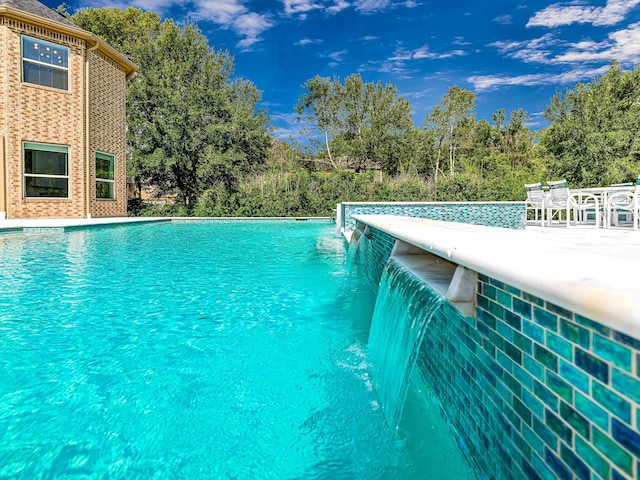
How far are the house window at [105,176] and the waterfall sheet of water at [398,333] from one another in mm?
15216

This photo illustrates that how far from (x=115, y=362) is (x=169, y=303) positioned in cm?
151

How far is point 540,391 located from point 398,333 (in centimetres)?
123

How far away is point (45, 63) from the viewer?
1375 cm

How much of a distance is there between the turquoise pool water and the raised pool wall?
1.25 feet

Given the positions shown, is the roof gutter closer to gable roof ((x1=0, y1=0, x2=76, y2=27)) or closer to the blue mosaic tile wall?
gable roof ((x1=0, y1=0, x2=76, y2=27))

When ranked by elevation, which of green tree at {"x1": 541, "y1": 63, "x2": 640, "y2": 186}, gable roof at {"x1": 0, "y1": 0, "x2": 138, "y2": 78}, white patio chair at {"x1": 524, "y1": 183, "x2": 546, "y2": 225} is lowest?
white patio chair at {"x1": 524, "y1": 183, "x2": 546, "y2": 225}

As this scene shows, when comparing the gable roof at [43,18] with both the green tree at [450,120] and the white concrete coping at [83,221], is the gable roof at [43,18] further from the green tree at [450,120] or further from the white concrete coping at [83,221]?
the green tree at [450,120]

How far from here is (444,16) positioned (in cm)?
2741

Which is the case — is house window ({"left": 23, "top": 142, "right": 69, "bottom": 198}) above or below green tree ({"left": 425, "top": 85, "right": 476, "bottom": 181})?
below

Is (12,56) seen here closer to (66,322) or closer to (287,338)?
(66,322)

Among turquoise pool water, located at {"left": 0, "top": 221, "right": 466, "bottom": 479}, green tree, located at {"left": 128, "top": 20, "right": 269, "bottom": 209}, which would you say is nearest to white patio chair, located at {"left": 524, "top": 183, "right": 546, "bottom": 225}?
turquoise pool water, located at {"left": 0, "top": 221, "right": 466, "bottom": 479}

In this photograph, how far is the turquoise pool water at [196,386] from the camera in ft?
6.03

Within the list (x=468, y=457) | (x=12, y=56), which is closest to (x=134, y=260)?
(x=468, y=457)

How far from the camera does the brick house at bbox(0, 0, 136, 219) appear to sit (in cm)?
1312
